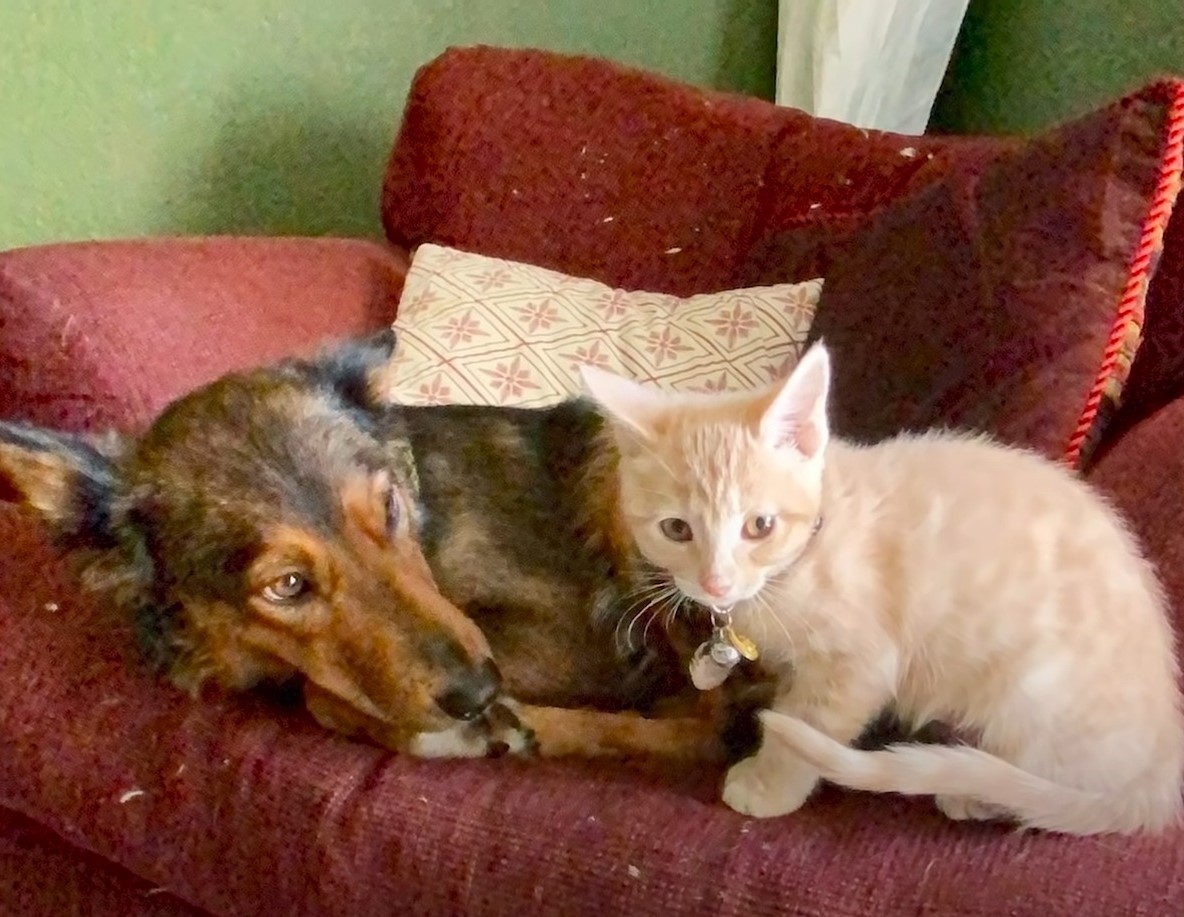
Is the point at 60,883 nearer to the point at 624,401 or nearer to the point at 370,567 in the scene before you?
the point at 370,567

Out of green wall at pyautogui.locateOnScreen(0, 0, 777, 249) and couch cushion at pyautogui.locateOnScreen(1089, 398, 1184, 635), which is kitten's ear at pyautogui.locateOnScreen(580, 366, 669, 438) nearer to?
couch cushion at pyautogui.locateOnScreen(1089, 398, 1184, 635)

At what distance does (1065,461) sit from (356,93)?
64.2 inches

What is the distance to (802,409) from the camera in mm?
1124

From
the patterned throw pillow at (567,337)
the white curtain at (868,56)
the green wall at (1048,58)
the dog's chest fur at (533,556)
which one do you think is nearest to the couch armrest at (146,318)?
the patterned throw pillow at (567,337)

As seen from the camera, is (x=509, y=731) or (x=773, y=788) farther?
(x=509, y=731)

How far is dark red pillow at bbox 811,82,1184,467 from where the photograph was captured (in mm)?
1309

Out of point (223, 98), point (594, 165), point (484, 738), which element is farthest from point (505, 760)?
point (223, 98)

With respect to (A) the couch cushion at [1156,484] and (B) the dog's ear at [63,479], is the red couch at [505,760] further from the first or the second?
(B) the dog's ear at [63,479]

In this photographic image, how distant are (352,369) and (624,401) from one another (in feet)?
1.12

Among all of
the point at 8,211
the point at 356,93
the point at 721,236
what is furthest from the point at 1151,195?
the point at 8,211

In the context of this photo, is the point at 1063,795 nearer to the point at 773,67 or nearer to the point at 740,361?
the point at 740,361

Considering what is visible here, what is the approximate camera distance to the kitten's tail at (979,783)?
3.31 feet

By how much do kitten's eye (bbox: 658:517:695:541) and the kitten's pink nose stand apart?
2.1 inches

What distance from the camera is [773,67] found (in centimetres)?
286
